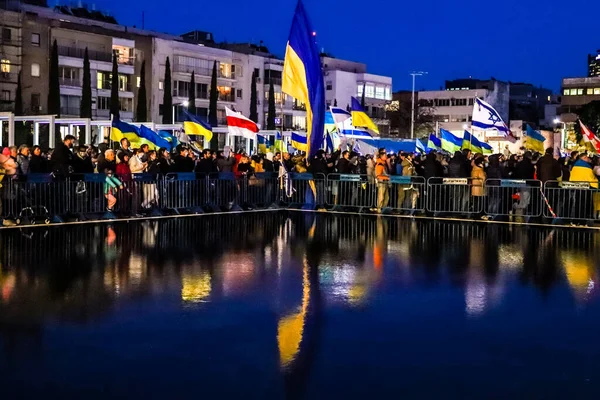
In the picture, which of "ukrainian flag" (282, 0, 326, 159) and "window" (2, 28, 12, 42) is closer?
"ukrainian flag" (282, 0, 326, 159)

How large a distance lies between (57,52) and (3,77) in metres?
4.64

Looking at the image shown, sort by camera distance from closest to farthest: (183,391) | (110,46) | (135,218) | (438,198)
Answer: (183,391) → (135,218) → (438,198) → (110,46)

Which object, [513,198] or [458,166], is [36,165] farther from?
[513,198]

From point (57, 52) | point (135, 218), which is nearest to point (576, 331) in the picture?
point (135, 218)

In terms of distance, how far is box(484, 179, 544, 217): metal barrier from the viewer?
886 inches

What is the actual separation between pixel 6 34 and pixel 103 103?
33.5 ft

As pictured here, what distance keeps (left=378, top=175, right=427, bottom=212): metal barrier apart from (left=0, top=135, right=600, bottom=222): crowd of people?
4cm

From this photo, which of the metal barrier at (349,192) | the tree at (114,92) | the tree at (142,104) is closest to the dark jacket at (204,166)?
the metal barrier at (349,192)

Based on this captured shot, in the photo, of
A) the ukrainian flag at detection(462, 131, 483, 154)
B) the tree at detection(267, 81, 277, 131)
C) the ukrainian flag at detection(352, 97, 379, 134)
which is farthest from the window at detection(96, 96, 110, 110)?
the ukrainian flag at detection(462, 131, 483, 154)

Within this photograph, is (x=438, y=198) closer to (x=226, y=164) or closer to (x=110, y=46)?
(x=226, y=164)

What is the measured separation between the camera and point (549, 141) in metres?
113

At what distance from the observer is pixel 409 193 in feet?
79.9

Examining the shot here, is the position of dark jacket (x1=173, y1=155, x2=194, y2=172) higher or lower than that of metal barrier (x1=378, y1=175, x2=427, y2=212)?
higher

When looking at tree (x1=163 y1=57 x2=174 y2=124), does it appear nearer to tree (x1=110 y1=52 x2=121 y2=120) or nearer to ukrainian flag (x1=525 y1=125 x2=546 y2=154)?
tree (x1=110 y1=52 x2=121 y2=120)
